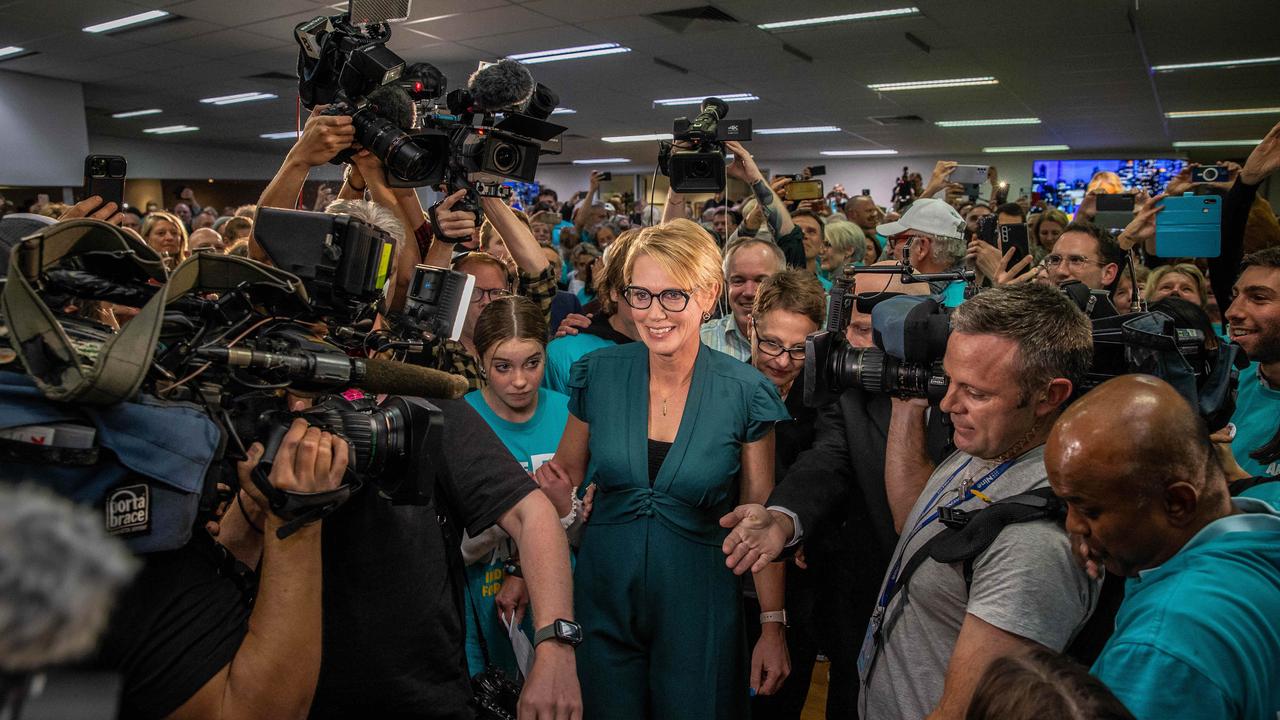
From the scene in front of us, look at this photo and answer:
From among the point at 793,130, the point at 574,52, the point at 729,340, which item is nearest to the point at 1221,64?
the point at 574,52

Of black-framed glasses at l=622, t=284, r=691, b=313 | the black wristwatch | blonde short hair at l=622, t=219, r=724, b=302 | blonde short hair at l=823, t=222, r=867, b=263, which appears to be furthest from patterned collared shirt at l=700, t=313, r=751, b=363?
blonde short hair at l=823, t=222, r=867, b=263

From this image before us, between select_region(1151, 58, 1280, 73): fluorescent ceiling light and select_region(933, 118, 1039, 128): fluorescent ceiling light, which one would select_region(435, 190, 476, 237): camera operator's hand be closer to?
select_region(1151, 58, 1280, 73): fluorescent ceiling light

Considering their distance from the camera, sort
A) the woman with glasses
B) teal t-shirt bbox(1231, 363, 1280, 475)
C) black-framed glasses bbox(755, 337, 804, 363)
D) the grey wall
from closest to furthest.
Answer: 1. the woman with glasses
2. teal t-shirt bbox(1231, 363, 1280, 475)
3. black-framed glasses bbox(755, 337, 804, 363)
4. the grey wall

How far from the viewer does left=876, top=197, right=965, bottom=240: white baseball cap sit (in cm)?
314

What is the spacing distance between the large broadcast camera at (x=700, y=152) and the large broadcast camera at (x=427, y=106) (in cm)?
110

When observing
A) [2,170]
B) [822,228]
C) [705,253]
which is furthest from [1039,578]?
[2,170]

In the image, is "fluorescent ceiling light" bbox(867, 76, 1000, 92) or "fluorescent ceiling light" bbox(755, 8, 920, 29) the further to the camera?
"fluorescent ceiling light" bbox(867, 76, 1000, 92)

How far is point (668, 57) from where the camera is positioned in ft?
25.5

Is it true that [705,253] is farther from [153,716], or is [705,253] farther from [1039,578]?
[153,716]

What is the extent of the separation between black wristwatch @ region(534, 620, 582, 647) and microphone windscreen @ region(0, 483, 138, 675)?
3.74 feet

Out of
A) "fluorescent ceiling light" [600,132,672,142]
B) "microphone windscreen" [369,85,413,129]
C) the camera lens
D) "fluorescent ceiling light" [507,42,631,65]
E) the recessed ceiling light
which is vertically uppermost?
the recessed ceiling light

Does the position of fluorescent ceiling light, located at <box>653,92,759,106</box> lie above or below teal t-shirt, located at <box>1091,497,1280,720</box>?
above

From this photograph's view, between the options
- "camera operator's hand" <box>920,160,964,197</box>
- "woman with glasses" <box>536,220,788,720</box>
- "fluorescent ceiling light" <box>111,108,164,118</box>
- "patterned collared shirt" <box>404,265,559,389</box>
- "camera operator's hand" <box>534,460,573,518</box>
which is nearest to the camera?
"patterned collared shirt" <box>404,265,559,389</box>

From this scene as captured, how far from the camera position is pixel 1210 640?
988mm
